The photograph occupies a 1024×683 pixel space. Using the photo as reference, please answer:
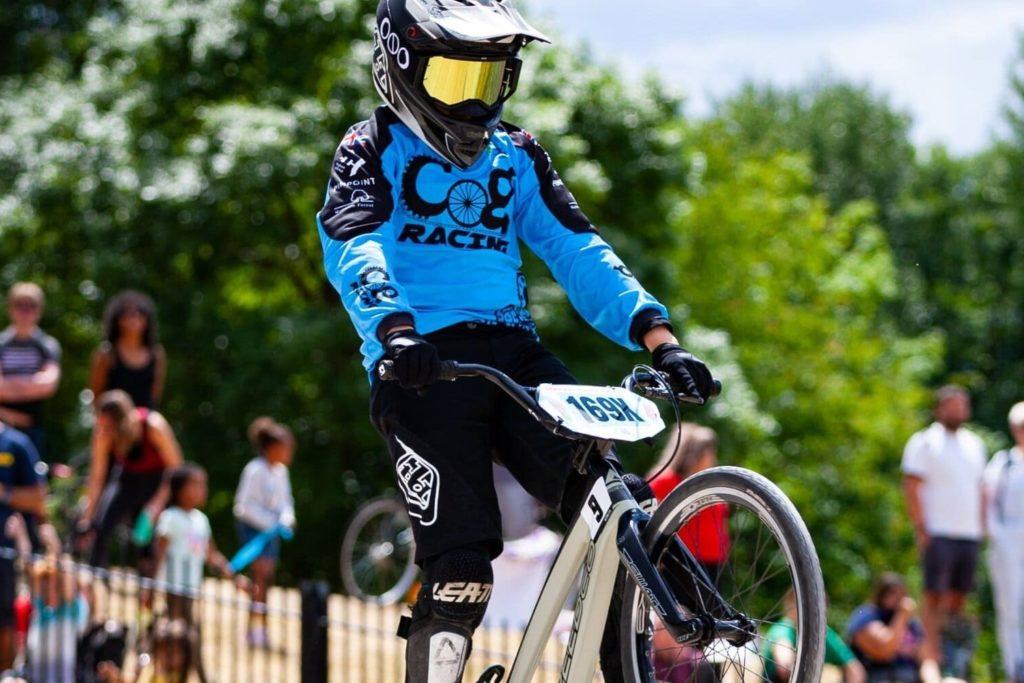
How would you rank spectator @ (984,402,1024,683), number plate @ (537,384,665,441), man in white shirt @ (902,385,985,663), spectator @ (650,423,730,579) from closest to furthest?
1. number plate @ (537,384,665,441)
2. spectator @ (650,423,730,579)
3. spectator @ (984,402,1024,683)
4. man in white shirt @ (902,385,985,663)

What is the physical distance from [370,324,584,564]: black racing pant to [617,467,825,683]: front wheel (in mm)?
365

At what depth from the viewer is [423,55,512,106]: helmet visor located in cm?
393

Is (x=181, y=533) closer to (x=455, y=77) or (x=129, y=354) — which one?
(x=129, y=354)

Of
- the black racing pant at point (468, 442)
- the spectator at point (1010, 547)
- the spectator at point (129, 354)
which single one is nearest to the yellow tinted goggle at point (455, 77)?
the black racing pant at point (468, 442)

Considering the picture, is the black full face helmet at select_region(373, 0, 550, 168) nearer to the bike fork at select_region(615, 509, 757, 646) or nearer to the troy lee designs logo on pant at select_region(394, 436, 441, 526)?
Result: the troy lee designs logo on pant at select_region(394, 436, 441, 526)

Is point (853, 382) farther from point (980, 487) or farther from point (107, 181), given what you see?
point (980, 487)

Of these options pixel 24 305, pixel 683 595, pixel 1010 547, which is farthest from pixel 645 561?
pixel 24 305

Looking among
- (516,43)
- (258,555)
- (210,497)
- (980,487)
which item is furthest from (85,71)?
(516,43)

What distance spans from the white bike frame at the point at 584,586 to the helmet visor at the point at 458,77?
1.08 meters

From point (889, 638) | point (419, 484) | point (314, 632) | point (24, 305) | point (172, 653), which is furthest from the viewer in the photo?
point (24, 305)

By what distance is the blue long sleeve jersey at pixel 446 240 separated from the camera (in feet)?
12.9

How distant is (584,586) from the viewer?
12.4 ft

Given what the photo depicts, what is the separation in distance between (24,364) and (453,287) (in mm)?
5734

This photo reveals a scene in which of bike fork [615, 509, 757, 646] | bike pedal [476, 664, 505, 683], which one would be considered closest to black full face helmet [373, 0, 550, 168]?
bike fork [615, 509, 757, 646]
